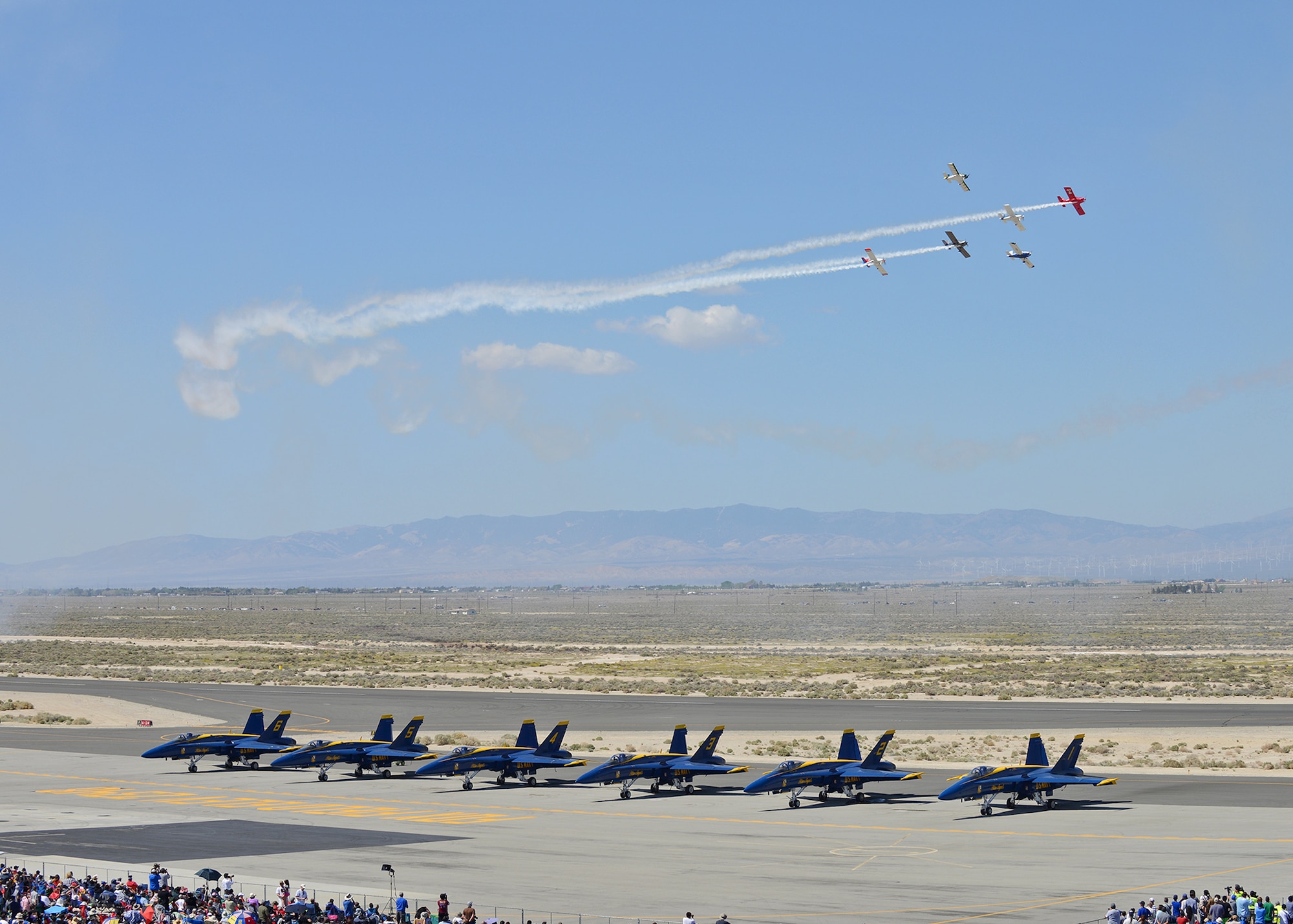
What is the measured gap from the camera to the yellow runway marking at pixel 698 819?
4903cm

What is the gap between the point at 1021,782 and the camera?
56875mm

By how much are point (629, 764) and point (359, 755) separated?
16.2m

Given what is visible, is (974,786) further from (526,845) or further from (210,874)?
(210,874)

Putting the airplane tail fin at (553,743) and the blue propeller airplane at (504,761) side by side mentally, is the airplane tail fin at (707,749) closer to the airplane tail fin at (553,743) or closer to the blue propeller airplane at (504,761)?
the blue propeller airplane at (504,761)

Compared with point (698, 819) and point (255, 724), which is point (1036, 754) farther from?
point (255, 724)

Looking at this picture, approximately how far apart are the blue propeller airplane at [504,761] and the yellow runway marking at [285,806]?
4.84m

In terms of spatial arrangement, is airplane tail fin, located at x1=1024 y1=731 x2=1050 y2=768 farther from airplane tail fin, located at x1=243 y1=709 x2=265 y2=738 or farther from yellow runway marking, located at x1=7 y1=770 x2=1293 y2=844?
airplane tail fin, located at x1=243 y1=709 x2=265 y2=738

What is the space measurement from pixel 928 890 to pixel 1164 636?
153951 millimetres

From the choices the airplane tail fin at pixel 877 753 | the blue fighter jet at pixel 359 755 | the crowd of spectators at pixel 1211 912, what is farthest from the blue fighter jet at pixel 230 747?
the crowd of spectators at pixel 1211 912

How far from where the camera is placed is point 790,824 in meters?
54.9

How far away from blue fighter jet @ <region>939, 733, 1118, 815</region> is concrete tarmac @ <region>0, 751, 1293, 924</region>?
3.05 ft

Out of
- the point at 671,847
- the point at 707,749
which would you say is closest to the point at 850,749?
the point at 707,749

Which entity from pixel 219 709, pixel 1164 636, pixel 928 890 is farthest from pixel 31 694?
pixel 1164 636

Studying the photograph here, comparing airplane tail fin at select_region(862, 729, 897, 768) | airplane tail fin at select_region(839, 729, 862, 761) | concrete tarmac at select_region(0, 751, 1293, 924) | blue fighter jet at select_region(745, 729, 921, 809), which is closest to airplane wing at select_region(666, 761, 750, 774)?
concrete tarmac at select_region(0, 751, 1293, 924)
